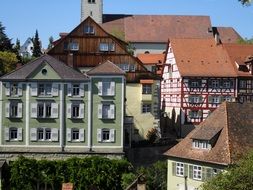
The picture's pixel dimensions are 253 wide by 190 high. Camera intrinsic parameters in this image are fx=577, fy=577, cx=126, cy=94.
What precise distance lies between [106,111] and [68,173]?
19.9 ft

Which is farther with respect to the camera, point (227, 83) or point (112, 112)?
point (227, 83)

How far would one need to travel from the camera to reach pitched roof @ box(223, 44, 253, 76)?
200 ft

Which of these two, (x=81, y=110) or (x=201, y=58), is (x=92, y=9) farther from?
(x=81, y=110)

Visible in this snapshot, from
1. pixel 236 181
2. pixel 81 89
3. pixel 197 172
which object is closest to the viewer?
pixel 236 181

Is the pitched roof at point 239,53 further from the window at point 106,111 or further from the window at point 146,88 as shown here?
the window at point 106,111

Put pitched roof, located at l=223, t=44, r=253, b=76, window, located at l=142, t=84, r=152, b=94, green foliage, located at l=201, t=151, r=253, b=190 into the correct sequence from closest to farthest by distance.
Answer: green foliage, located at l=201, t=151, r=253, b=190 → window, located at l=142, t=84, r=152, b=94 → pitched roof, located at l=223, t=44, r=253, b=76

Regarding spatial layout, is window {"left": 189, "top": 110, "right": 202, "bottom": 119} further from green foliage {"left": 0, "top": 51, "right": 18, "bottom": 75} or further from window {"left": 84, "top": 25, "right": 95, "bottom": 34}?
green foliage {"left": 0, "top": 51, "right": 18, "bottom": 75}

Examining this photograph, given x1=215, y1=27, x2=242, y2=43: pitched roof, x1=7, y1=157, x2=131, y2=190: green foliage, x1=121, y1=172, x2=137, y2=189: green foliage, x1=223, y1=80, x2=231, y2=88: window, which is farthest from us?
x1=215, y1=27, x2=242, y2=43: pitched roof

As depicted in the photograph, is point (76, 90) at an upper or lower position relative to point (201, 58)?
lower

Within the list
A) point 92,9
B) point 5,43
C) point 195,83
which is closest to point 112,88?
point 195,83

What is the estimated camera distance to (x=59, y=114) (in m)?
46.9

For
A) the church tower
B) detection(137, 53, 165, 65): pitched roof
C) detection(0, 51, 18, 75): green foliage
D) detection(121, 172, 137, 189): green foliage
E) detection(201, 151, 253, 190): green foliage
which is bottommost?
detection(121, 172, 137, 189): green foliage

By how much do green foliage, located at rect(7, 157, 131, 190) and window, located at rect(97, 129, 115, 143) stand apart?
237 centimetres

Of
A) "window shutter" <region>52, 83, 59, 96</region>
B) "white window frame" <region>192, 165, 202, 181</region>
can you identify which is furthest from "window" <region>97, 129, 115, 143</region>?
"white window frame" <region>192, 165, 202, 181</region>
